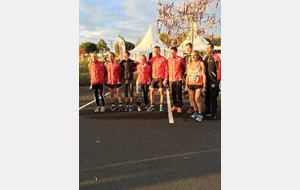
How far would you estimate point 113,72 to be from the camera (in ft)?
23.4

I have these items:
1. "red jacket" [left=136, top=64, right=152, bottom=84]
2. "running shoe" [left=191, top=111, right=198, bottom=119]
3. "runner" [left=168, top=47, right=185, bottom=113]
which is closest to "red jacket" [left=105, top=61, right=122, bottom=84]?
"red jacket" [left=136, top=64, right=152, bottom=84]

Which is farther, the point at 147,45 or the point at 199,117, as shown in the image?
the point at 147,45

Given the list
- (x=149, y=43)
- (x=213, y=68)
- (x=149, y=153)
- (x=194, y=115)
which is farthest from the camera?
(x=149, y=43)

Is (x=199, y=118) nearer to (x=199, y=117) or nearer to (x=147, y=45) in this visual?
(x=199, y=117)

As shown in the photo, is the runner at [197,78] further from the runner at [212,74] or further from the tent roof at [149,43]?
the tent roof at [149,43]

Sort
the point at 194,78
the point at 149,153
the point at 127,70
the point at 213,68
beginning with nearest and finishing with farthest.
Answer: the point at 149,153, the point at 213,68, the point at 194,78, the point at 127,70

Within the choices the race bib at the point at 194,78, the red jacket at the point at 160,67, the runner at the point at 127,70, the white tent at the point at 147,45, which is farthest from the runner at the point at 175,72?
the white tent at the point at 147,45

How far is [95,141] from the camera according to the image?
4621 millimetres

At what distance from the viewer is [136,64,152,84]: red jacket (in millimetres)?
7178

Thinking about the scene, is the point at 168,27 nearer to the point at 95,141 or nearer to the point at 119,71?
the point at 119,71

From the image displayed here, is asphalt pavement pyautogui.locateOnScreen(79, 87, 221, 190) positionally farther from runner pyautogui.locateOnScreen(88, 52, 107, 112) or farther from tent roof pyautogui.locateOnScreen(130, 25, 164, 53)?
tent roof pyautogui.locateOnScreen(130, 25, 164, 53)

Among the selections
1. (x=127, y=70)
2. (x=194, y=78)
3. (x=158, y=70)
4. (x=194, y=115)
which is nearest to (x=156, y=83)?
(x=158, y=70)

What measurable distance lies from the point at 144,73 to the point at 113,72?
84 cm

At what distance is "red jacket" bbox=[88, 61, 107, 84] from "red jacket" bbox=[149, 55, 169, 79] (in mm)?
1389
